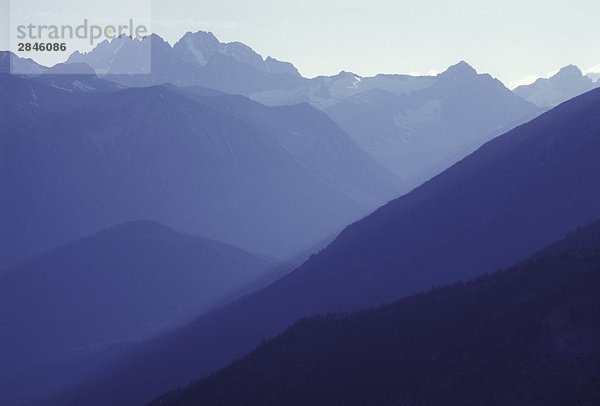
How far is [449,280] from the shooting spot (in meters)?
134

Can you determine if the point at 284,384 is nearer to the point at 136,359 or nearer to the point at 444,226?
the point at 444,226

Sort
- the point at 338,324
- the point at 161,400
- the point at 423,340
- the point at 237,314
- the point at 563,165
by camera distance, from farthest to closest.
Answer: the point at 237,314 → the point at 563,165 → the point at 161,400 → the point at 338,324 → the point at 423,340

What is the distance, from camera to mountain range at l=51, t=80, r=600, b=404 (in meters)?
141

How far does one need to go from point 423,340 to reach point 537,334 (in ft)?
41.7

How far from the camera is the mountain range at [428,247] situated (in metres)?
141

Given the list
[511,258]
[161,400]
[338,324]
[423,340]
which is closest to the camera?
[423,340]

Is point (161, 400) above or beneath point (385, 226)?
beneath

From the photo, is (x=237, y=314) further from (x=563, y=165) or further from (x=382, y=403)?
(x=382, y=403)

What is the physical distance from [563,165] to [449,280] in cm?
3914

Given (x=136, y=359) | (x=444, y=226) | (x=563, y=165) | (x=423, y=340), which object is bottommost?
(x=136, y=359)

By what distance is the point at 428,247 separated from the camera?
154000 millimetres

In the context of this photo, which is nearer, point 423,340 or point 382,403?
point 382,403

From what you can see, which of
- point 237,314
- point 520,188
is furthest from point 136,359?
point 520,188

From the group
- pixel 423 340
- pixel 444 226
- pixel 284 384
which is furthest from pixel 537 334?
pixel 444 226
